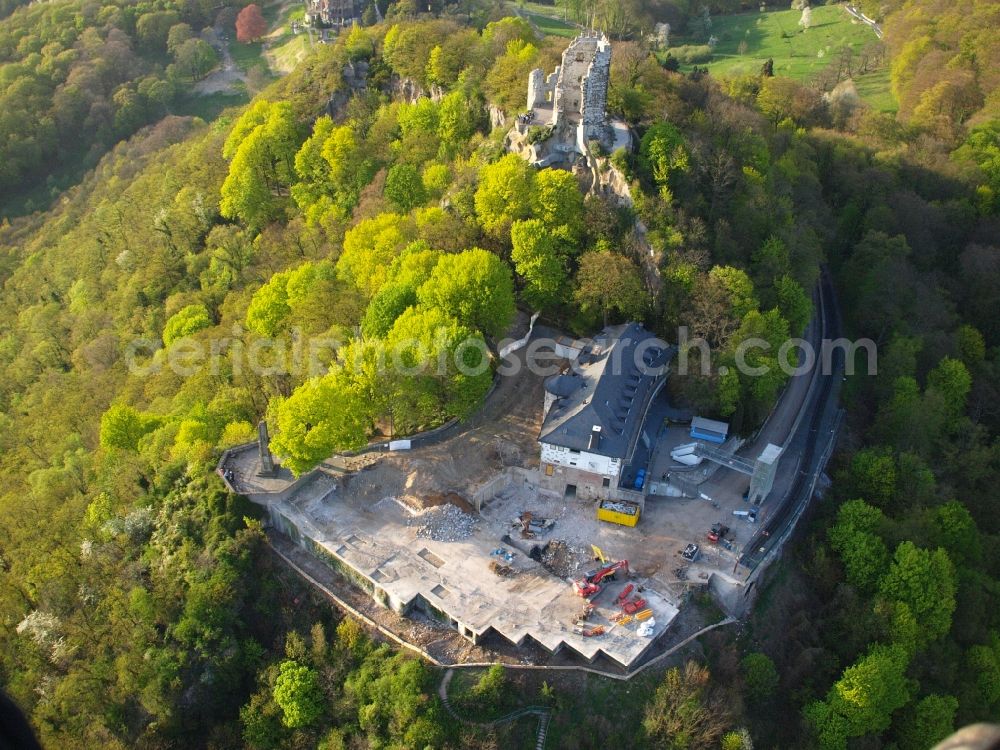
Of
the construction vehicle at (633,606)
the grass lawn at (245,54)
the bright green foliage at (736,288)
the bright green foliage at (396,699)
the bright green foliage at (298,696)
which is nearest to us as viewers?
the bright green foliage at (396,699)

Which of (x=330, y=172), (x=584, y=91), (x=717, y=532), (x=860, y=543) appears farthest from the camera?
(x=330, y=172)

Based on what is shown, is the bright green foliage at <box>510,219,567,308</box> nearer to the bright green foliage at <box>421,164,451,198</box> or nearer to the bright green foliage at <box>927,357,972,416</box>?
the bright green foliage at <box>421,164,451,198</box>

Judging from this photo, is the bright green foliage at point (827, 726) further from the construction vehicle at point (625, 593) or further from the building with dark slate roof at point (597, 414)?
the building with dark slate roof at point (597, 414)

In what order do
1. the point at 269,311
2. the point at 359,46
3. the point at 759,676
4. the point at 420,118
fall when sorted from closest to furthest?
1. the point at 759,676
2. the point at 269,311
3. the point at 420,118
4. the point at 359,46

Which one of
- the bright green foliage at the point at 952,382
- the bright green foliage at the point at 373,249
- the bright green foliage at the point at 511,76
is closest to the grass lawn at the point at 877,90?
the bright green foliage at the point at 952,382

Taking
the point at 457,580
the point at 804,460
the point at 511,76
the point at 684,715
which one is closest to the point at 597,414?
the point at 457,580

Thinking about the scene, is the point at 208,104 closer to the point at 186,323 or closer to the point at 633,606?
the point at 186,323

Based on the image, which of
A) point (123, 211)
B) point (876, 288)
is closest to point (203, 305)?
point (123, 211)
